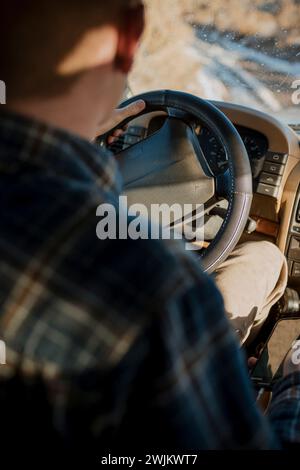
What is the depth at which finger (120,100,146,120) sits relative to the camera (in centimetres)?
155

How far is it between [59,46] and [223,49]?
12.0m

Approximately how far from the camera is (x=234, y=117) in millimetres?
1903

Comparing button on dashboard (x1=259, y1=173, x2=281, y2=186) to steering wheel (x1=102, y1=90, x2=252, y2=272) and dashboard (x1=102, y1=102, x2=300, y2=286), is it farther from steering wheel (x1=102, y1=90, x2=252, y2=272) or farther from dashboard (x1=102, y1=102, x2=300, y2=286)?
steering wheel (x1=102, y1=90, x2=252, y2=272)

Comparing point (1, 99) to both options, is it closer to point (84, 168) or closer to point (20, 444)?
point (84, 168)

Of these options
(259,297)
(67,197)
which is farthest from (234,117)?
(67,197)

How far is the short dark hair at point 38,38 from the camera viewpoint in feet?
1.55

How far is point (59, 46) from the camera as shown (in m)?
0.48

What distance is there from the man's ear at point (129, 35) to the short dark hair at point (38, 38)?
0.05 meters

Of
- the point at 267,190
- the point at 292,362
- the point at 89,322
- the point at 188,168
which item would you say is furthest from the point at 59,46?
the point at 267,190

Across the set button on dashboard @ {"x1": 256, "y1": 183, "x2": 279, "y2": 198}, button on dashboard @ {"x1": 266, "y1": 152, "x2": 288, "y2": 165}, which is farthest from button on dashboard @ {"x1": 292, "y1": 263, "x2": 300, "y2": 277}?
button on dashboard @ {"x1": 266, "y1": 152, "x2": 288, "y2": 165}

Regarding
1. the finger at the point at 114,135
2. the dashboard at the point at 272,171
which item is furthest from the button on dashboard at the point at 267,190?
the finger at the point at 114,135

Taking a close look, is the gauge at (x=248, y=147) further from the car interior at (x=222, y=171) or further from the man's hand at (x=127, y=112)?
the man's hand at (x=127, y=112)

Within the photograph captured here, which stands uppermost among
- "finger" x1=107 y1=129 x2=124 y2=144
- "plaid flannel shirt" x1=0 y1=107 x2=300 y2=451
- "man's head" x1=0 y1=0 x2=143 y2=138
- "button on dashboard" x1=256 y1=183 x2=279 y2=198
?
"finger" x1=107 y1=129 x2=124 y2=144

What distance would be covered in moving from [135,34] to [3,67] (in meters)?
0.15
